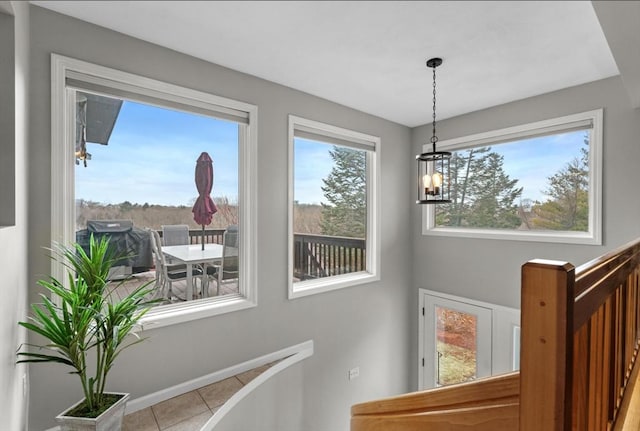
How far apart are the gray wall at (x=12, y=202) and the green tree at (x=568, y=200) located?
12.3 ft

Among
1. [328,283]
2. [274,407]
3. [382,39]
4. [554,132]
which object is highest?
[382,39]

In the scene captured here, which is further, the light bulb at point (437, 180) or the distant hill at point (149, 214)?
the light bulb at point (437, 180)

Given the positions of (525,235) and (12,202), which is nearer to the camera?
(12,202)

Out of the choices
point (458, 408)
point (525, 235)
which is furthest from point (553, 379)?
point (525, 235)

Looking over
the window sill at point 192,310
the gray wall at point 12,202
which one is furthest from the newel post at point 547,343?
the window sill at point 192,310

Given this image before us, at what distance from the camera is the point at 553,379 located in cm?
52

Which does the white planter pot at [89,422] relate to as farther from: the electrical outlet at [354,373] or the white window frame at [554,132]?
the white window frame at [554,132]

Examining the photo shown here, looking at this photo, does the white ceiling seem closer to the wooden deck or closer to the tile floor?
the wooden deck

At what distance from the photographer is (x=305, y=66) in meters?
2.40

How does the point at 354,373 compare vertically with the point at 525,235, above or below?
below

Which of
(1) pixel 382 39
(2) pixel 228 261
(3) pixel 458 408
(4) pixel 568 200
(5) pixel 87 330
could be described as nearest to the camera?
(3) pixel 458 408

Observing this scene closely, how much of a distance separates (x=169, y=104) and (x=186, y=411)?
2.01m

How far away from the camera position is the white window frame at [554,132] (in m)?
2.63

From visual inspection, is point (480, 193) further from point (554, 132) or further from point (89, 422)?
point (89, 422)
